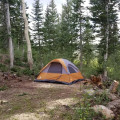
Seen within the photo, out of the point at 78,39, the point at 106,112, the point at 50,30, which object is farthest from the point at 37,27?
the point at 106,112

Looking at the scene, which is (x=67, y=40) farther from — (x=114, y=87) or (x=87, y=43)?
(x=114, y=87)

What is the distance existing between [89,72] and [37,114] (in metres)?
8.61

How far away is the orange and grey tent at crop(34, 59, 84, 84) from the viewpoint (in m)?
9.02

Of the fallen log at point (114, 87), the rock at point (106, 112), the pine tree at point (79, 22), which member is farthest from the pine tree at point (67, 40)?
the rock at point (106, 112)

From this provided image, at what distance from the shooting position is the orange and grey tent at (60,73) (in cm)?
902

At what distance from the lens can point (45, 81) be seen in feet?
31.1

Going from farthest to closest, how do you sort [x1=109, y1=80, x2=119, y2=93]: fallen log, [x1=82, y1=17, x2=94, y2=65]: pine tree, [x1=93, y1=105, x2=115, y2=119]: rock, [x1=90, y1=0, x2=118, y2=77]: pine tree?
[x1=82, y1=17, x2=94, y2=65]: pine tree → [x1=90, y1=0, x2=118, y2=77]: pine tree → [x1=109, y1=80, x2=119, y2=93]: fallen log → [x1=93, y1=105, x2=115, y2=119]: rock

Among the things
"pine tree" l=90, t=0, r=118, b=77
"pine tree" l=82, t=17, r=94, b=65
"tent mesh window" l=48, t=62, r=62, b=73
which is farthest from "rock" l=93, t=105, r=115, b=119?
"pine tree" l=82, t=17, r=94, b=65

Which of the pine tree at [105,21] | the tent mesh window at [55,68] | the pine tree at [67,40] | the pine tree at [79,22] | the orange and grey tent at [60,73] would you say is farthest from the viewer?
the pine tree at [67,40]

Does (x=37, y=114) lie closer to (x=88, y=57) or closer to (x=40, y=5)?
(x=88, y=57)

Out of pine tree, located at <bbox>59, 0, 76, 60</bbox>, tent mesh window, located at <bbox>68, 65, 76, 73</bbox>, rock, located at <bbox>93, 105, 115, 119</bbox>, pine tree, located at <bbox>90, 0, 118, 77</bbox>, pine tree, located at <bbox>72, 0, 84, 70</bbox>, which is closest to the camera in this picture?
rock, located at <bbox>93, 105, 115, 119</bbox>

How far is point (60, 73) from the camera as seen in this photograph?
365 inches

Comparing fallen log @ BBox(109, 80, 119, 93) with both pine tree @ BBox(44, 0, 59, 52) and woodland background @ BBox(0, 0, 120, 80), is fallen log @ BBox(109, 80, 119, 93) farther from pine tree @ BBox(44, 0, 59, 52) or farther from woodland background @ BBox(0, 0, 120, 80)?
pine tree @ BBox(44, 0, 59, 52)

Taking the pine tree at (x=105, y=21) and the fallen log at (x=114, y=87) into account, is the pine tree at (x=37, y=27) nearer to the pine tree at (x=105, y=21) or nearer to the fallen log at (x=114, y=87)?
the pine tree at (x=105, y=21)
